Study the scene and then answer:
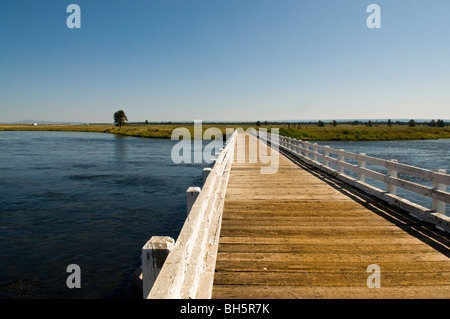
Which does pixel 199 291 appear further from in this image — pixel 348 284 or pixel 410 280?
pixel 410 280

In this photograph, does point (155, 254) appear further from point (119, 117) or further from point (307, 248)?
point (119, 117)

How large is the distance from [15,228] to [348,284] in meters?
12.1

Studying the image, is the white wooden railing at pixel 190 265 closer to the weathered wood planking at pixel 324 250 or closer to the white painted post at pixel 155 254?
the white painted post at pixel 155 254

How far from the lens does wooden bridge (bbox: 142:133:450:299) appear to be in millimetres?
3426

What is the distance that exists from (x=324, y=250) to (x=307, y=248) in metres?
0.26

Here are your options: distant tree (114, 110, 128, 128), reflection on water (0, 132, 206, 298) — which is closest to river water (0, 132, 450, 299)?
reflection on water (0, 132, 206, 298)

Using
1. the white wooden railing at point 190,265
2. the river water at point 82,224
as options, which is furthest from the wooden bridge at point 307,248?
the river water at point 82,224

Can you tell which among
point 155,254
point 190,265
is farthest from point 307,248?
point 155,254

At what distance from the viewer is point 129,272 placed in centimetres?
883

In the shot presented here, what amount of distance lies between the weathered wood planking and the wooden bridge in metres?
0.01

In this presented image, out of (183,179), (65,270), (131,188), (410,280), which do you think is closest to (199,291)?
(410,280)

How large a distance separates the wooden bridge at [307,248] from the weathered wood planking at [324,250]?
13 mm

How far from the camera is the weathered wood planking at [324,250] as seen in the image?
395 centimetres

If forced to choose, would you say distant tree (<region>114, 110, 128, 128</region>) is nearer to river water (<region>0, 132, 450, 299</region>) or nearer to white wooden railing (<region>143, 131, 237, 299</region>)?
river water (<region>0, 132, 450, 299</region>)
